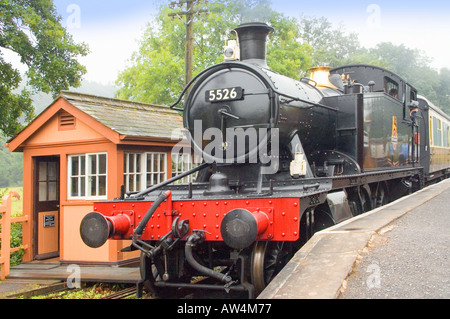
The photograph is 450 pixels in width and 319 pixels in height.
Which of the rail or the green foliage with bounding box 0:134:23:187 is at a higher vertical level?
the green foliage with bounding box 0:134:23:187

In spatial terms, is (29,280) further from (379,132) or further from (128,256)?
(379,132)

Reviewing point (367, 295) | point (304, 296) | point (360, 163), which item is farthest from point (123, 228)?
point (360, 163)

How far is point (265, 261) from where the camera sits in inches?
199

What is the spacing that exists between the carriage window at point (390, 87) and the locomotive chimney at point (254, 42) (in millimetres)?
3870

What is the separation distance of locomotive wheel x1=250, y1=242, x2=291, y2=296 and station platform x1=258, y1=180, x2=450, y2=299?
423 millimetres

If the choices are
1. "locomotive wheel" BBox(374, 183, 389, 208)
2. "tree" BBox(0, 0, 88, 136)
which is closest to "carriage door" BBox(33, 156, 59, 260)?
"tree" BBox(0, 0, 88, 136)

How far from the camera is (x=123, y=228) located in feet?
17.1

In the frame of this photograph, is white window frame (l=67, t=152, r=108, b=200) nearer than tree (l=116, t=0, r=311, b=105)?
Yes

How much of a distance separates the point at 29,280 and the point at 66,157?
2384mm

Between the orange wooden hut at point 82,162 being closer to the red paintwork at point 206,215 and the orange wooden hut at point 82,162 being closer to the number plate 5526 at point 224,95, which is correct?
the number plate 5526 at point 224,95

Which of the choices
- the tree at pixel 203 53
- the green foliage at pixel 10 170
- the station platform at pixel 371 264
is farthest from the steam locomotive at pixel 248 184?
the green foliage at pixel 10 170

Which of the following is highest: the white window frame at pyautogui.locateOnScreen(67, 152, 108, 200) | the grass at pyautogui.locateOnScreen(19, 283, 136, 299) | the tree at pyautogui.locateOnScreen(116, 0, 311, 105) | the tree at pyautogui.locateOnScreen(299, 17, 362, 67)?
the tree at pyautogui.locateOnScreen(299, 17, 362, 67)

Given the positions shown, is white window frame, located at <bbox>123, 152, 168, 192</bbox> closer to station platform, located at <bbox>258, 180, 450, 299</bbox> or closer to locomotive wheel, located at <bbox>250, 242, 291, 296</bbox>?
locomotive wheel, located at <bbox>250, 242, 291, 296</bbox>

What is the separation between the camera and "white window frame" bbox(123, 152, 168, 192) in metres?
8.34
